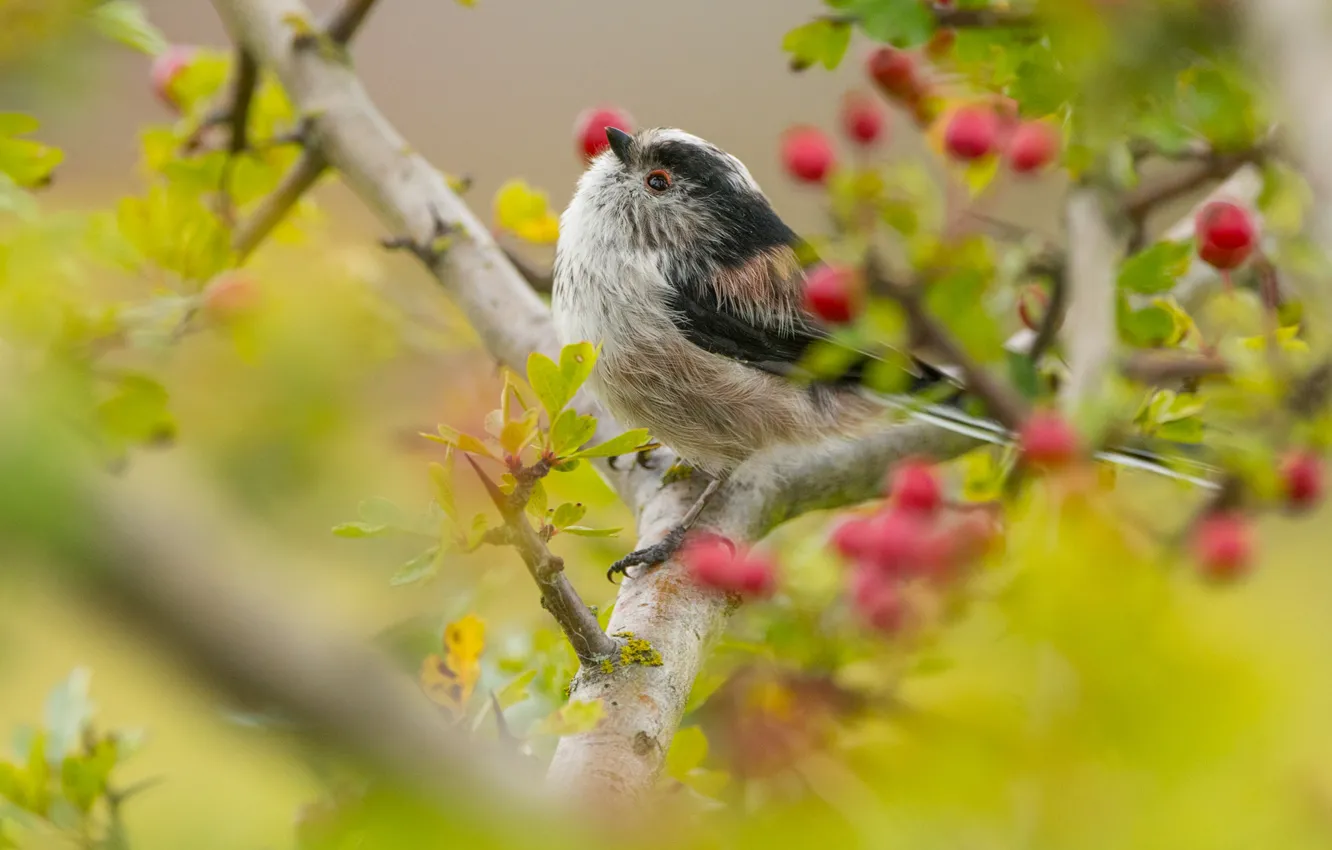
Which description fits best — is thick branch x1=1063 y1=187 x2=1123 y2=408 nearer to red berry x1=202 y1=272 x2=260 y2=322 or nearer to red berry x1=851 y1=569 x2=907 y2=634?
red berry x1=851 y1=569 x2=907 y2=634

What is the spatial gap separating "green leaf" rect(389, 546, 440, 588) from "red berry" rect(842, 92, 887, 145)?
905 millimetres

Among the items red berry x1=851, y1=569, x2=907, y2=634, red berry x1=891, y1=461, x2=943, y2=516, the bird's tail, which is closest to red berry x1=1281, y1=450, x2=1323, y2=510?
the bird's tail

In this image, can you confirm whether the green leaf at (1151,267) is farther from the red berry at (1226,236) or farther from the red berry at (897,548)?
the red berry at (897,548)

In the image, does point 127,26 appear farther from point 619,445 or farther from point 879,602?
point 879,602

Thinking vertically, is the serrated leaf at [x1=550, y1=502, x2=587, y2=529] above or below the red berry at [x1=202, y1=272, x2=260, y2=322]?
above

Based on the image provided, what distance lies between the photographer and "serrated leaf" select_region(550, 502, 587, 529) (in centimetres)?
111

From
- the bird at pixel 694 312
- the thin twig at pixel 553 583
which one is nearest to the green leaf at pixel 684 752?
the thin twig at pixel 553 583

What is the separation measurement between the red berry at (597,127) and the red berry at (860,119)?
0.87 m

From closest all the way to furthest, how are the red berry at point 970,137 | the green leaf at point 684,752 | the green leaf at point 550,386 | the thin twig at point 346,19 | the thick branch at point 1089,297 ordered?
the thick branch at point 1089,297
the green leaf at point 550,386
the green leaf at point 684,752
the red berry at point 970,137
the thin twig at point 346,19

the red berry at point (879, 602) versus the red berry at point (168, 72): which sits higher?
the red berry at point (879, 602)

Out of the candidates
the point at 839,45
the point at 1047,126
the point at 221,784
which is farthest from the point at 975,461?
the point at 221,784

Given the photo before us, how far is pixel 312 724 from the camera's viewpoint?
0.36 metres

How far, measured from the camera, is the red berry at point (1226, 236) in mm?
1334

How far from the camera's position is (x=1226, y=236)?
134 centimetres
